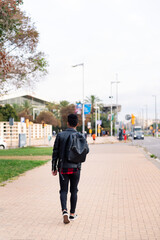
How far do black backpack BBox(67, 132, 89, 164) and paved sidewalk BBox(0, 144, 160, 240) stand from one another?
96 centimetres

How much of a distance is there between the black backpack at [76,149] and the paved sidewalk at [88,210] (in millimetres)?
964

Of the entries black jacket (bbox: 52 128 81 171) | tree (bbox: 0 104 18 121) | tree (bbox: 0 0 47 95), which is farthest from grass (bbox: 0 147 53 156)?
tree (bbox: 0 104 18 121)

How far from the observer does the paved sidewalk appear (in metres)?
5.16

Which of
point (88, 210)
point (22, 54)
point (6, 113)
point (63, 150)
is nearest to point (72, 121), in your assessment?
point (63, 150)

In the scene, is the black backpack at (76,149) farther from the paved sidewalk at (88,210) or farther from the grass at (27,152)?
the grass at (27,152)

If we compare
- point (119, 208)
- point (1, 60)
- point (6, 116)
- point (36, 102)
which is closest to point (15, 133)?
point (6, 116)

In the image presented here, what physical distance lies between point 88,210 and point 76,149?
1570 mm

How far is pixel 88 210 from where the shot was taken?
22.1 feet

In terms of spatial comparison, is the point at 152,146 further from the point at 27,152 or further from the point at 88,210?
the point at 88,210

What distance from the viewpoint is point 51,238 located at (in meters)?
4.92

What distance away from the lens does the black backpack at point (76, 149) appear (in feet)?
18.6

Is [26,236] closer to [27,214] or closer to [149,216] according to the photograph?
[27,214]

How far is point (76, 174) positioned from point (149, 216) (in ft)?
4.72

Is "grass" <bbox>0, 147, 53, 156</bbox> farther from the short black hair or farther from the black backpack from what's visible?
the black backpack
